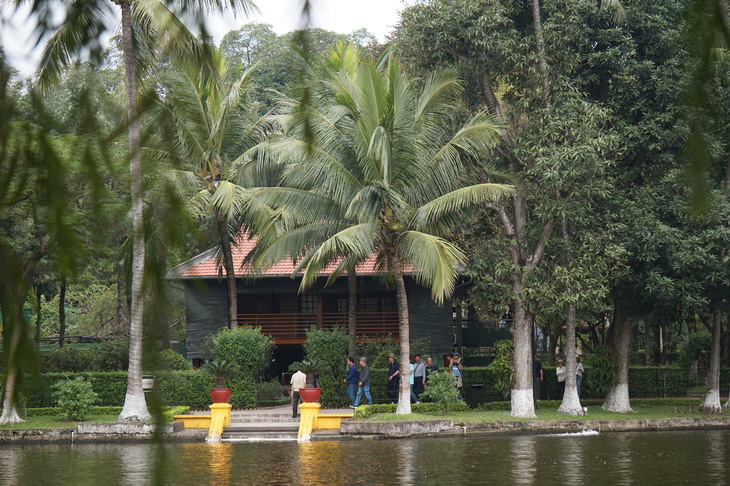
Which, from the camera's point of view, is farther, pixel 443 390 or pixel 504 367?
pixel 504 367

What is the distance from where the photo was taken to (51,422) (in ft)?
64.6

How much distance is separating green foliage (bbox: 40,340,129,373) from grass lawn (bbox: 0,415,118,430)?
2.97 meters

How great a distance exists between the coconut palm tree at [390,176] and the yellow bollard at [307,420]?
2.07m

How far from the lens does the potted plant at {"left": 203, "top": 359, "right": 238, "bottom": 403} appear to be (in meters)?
19.6

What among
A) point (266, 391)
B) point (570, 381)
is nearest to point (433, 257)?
point (570, 381)

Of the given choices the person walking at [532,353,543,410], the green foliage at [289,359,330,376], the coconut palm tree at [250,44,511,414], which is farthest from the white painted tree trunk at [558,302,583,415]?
the green foliage at [289,359,330,376]

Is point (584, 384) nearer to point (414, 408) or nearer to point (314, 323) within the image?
point (414, 408)

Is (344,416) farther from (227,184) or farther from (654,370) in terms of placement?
(654,370)

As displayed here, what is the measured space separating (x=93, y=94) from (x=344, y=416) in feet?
→ 59.5

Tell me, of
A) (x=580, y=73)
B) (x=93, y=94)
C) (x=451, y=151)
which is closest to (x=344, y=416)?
(x=451, y=151)

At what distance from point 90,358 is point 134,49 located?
76.6 feet

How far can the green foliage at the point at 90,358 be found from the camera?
2386cm

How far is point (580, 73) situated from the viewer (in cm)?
2086

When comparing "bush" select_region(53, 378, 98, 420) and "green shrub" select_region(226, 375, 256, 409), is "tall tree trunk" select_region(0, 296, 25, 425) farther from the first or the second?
"green shrub" select_region(226, 375, 256, 409)
